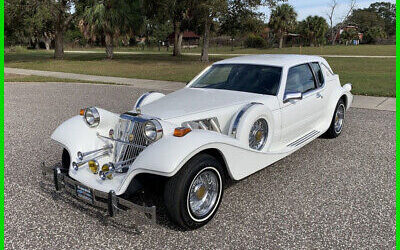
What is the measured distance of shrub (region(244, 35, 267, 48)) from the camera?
5839 centimetres

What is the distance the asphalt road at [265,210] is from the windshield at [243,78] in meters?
1.18

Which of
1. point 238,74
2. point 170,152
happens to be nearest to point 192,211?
point 170,152

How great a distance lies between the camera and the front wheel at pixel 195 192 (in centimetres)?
314

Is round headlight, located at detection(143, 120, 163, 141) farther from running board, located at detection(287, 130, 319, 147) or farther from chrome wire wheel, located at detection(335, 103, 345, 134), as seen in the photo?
chrome wire wheel, located at detection(335, 103, 345, 134)

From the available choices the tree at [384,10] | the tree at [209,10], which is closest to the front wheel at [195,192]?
the tree at [209,10]

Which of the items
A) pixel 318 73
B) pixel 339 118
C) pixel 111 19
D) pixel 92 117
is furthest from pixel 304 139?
pixel 111 19

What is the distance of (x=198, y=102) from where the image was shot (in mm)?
4270

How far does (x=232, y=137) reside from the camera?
389cm

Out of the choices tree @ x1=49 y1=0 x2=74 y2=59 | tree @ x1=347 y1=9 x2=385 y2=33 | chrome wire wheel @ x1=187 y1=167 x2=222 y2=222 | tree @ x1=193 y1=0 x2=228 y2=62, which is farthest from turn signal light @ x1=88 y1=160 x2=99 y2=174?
tree @ x1=347 y1=9 x2=385 y2=33

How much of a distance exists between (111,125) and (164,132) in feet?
2.89

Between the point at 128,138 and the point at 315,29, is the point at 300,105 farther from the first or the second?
the point at 315,29

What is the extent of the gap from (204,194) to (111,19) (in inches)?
954

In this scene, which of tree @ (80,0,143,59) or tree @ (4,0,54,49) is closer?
tree @ (4,0,54,49)

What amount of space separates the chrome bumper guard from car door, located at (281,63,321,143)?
234cm
